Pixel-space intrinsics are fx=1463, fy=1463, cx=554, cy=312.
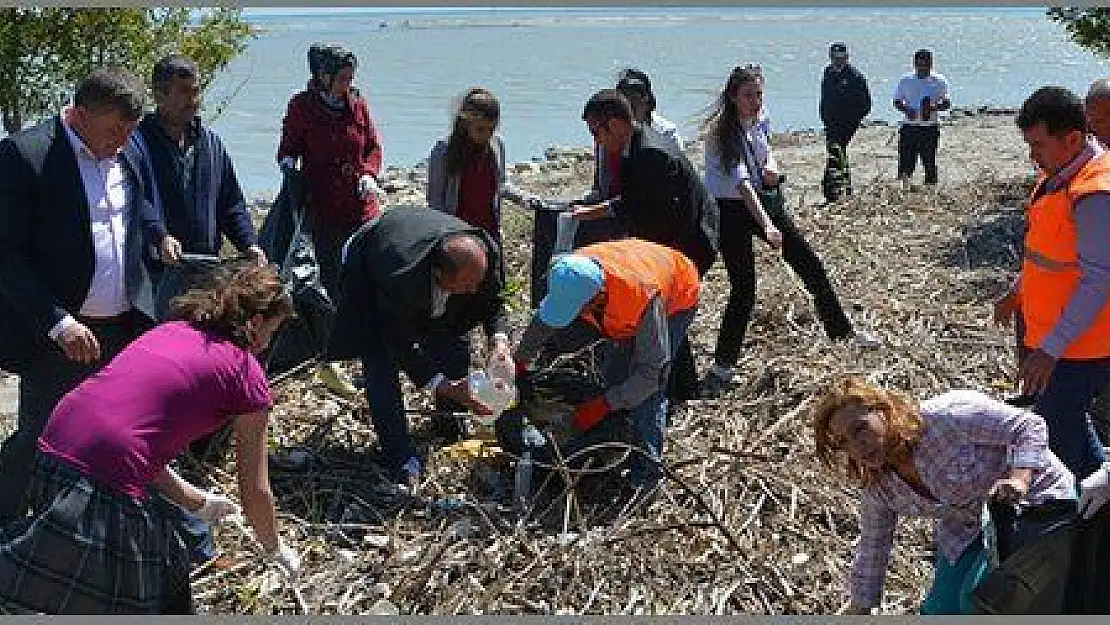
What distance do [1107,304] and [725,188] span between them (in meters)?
2.51

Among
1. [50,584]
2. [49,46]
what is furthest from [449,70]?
[50,584]

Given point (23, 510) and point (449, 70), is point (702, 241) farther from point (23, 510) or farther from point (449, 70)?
point (449, 70)

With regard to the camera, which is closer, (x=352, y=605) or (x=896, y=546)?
(x=352, y=605)

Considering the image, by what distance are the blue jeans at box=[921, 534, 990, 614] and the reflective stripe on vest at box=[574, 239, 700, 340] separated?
1.50m

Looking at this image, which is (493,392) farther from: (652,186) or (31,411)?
(31,411)

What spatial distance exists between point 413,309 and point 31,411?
126cm

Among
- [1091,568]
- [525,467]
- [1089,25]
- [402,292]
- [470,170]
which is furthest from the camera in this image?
[1089,25]

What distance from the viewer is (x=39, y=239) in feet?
14.8

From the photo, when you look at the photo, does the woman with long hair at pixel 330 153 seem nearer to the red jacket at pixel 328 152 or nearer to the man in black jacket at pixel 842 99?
the red jacket at pixel 328 152

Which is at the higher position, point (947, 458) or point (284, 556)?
point (947, 458)

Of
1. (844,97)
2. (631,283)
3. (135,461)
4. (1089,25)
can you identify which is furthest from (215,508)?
(1089,25)

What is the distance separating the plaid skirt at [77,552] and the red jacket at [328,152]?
3099 mm

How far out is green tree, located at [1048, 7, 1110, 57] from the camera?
12.6 metres

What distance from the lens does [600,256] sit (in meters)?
4.92
